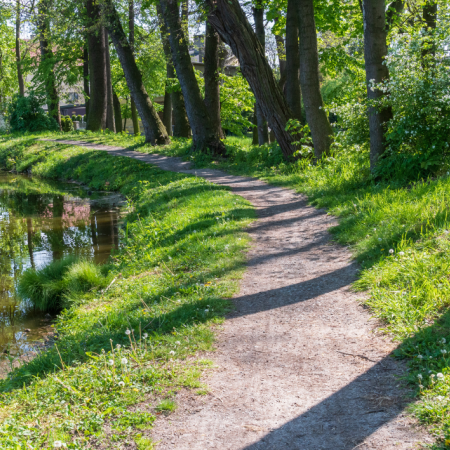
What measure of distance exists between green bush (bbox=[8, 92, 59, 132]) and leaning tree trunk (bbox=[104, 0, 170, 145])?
1380 centimetres

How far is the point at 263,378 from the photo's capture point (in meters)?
3.62

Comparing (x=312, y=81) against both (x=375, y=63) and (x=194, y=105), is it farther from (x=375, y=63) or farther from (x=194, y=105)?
(x=194, y=105)

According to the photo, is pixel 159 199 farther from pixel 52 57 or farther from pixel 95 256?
pixel 52 57

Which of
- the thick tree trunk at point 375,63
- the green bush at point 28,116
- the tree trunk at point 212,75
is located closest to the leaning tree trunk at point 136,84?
the tree trunk at point 212,75

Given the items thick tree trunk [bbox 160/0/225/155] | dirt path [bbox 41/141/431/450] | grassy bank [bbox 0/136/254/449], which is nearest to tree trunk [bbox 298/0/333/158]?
grassy bank [bbox 0/136/254/449]

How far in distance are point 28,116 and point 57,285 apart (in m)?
26.6

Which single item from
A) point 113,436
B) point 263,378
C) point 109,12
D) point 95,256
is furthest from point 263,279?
point 109,12

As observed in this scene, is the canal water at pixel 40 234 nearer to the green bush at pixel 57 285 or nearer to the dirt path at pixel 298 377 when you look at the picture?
the green bush at pixel 57 285

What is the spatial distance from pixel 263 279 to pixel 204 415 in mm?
2527

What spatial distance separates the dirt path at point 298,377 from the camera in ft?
9.62

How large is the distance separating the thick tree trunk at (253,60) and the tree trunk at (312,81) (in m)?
1.21

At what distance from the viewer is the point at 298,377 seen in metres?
3.58

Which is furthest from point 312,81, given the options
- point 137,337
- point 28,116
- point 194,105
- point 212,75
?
point 28,116

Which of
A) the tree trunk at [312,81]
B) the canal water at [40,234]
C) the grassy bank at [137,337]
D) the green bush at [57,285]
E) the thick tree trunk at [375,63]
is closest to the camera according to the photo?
the grassy bank at [137,337]
